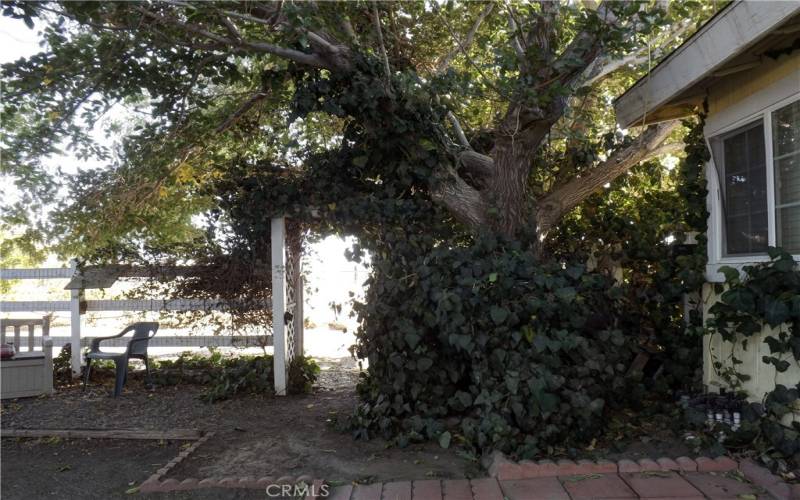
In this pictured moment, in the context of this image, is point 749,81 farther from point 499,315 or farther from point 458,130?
point 458,130

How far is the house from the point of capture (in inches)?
143

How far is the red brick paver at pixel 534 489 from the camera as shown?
11.3 feet

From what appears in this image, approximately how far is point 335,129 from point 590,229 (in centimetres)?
381

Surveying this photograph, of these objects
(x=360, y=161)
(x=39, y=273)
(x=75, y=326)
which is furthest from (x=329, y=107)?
(x=39, y=273)

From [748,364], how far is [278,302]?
4.78 meters

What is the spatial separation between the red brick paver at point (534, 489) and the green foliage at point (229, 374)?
3.58m

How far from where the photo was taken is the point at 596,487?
354 centimetres

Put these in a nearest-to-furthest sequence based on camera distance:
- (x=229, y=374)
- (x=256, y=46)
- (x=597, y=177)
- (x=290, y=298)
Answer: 1. (x=256, y=46)
2. (x=597, y=177)
3. (x=229, y=374)
4. (x=290, y=298)

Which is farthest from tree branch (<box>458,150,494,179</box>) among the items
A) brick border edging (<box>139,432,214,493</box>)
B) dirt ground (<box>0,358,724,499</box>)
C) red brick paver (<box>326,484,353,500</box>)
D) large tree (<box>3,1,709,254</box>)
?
brick border edging (<box>139,432,214,493</box>)

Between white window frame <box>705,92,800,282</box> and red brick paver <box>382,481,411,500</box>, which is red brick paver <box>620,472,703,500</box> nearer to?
red brick paver <box>382,481,411,500</box>

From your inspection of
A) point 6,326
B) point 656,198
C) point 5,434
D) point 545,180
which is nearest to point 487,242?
point 545,180

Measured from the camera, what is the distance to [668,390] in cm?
502

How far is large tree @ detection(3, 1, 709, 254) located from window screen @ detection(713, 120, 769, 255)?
1.28 m

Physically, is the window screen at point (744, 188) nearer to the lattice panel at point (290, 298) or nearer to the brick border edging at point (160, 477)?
the brick border edging at point (160, 477)
